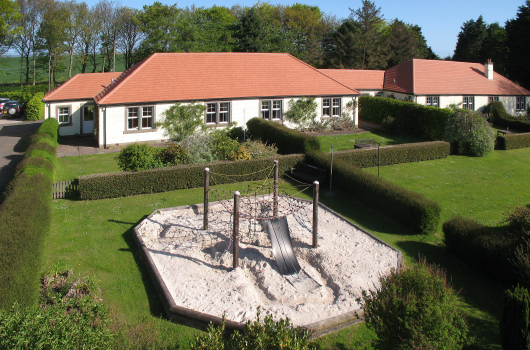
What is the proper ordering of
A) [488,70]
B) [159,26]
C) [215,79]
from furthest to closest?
[159,26], [488,70], [215,79]

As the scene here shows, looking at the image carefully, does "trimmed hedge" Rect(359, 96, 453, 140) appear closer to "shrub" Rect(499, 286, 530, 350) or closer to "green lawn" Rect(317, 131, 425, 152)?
"green lawn" Rect(317, 131, 425, 152)

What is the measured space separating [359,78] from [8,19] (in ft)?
137

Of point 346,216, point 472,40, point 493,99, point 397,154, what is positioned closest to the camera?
point 346,216

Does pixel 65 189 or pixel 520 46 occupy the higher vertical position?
pixel 520 46

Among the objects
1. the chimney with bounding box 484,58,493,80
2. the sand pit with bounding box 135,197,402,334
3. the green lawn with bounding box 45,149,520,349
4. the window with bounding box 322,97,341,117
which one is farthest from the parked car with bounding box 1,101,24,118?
the chimney with bounding box 484,58,493,80

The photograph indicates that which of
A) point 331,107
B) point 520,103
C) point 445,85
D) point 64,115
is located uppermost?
point 445,85

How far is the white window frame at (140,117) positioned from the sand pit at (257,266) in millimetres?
11988

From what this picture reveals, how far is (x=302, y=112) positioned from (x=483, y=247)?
792 inches

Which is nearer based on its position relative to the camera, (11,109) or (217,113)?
(217,113)

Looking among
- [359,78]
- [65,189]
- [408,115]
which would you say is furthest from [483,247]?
[359,78]

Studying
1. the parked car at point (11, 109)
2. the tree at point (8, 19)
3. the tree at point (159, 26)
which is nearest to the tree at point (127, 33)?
the tree at point (159, 26)

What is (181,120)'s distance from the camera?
26828 millimetres

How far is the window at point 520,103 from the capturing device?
1480 inches

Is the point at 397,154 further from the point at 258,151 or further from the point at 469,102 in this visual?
the point at 469,102
